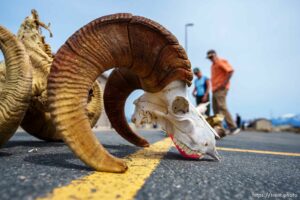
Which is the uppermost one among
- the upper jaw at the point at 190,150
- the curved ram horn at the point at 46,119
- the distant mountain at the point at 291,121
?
the curved ram horn at the point at 46,119

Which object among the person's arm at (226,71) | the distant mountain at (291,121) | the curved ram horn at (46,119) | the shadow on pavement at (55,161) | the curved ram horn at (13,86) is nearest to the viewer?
the shadow on pavement at (55,161)

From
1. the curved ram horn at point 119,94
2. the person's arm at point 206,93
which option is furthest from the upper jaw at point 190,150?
the person's arm at point 206,93

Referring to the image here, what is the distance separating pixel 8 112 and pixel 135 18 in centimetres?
132

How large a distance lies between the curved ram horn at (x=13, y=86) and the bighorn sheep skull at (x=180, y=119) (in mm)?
1123

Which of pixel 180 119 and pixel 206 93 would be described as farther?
pixel 206 93

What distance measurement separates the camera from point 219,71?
8.38 m

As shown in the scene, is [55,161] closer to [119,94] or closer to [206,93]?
[119,94]

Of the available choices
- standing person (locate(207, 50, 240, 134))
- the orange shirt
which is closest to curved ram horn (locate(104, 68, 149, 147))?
standing person (locate(207, 50, 240, 134))

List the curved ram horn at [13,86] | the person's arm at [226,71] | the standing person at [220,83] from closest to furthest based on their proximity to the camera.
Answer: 1. the curved ram horn at [13,86]
2. the person's arm at [226,71]
3. the standing person at [220,83]

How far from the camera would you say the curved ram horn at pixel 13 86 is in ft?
7.52

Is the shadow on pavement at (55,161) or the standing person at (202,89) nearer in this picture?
the shadow on pavement at (55,161)

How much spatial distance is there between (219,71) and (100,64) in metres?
6.69

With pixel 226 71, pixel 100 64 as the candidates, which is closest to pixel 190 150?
pixel 100 64

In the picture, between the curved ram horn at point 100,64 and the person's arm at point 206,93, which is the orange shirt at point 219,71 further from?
the curved ram horn at point 100,64
